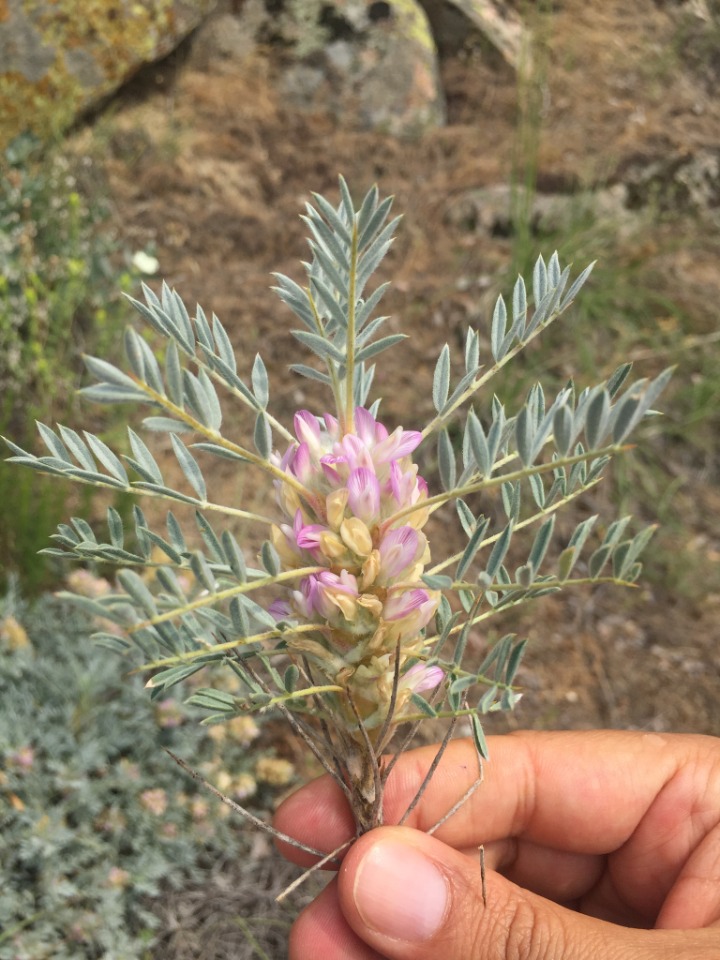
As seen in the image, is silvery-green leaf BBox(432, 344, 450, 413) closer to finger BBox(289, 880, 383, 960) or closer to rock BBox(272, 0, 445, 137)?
finger BBox(289, 880, 383, 960)

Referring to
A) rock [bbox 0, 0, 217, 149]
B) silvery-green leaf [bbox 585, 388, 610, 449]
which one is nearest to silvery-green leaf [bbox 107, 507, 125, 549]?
silvery-green leaf [bbox 585, 388, 610, 449]

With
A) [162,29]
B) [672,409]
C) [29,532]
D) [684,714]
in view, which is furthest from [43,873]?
[162,29]

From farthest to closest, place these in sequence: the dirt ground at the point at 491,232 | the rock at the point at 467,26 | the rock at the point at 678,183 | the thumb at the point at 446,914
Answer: the rock at the point at 467,26
the rock at the point at 678,183
the dirt ground at the point at 491,232
the thumb at the point at 446,914

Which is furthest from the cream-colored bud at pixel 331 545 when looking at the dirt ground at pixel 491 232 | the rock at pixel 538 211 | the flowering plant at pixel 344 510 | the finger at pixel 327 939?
the rock at pixel 538 211

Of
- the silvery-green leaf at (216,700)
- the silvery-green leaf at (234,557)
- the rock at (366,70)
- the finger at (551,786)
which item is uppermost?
the rock at (366,70)

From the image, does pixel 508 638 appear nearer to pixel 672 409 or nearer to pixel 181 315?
pixel 181 315

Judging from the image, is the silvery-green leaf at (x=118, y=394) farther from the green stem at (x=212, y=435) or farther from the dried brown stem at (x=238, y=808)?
the dried brown stem at (x=238, y=808)

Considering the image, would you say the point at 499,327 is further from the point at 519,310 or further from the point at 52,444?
the point at 52,444

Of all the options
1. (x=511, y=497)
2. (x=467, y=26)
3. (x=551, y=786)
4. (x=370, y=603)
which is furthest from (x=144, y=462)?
(x=467, y=26)
